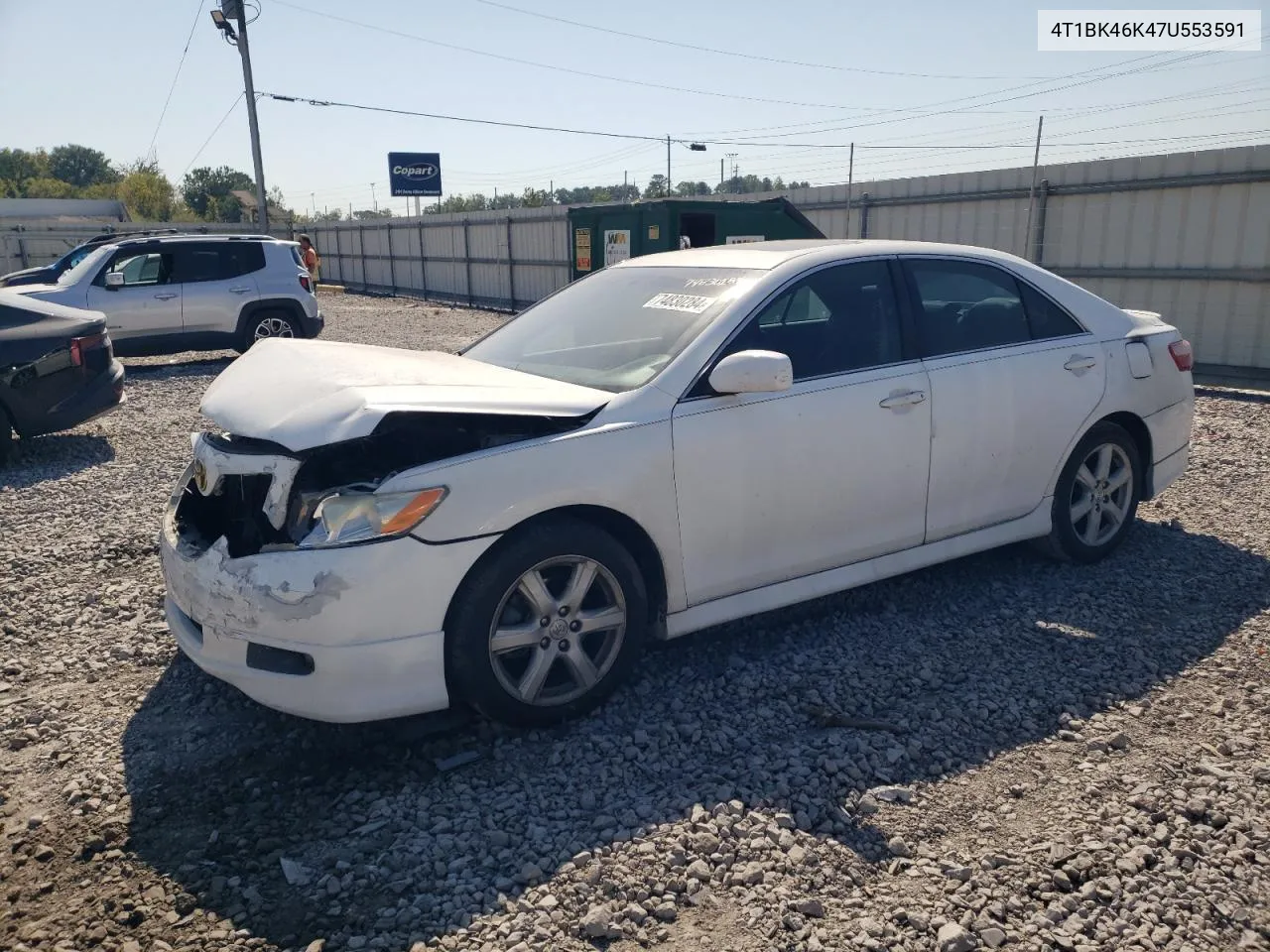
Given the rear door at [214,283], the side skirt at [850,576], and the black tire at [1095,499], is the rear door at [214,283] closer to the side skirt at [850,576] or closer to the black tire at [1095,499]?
the side skirt at [850,576]

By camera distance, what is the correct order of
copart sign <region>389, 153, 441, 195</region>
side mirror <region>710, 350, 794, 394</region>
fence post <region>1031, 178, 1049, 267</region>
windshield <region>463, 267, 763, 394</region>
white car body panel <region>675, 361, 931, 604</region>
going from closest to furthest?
side mirror <region>710, 350, 794, 394</region>, white car body panel <region>675, 361, 931, 604</region>, windshield <region>463, 267, 763, 394</region>, fence post <region>1031, 178, 1049, 267</region>, copart sign <region>389, 153, 441, 195</region>

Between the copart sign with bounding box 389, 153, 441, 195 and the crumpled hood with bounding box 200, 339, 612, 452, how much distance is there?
41.5 metres

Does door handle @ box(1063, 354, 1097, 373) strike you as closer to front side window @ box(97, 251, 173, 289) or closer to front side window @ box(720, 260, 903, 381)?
front side window @ box(720, 260, 903, 381)

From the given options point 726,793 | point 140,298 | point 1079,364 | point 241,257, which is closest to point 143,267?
point 140,298

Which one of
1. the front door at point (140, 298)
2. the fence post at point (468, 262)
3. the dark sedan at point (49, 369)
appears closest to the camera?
the dark sedan at point (49, 369)

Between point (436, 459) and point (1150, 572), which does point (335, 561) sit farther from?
point (1150, 572)

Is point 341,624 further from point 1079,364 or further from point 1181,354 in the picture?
point 1181,354

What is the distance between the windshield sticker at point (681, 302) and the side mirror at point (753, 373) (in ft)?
1.53

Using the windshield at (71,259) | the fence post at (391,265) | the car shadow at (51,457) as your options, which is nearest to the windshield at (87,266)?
the windshield at (71,259)

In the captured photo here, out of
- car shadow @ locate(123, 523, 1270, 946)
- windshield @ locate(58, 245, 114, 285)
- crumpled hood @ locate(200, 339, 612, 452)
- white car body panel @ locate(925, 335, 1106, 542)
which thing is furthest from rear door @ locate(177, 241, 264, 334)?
white car body panel @ locate(925, 335, 1106, 542)

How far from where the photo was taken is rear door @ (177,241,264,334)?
1380cm

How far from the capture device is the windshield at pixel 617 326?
13.0 ft

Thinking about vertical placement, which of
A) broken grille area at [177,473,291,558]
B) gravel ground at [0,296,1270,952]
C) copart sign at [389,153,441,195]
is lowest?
A: gravel ground at [0,296,1270,952]

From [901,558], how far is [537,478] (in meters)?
1.84
